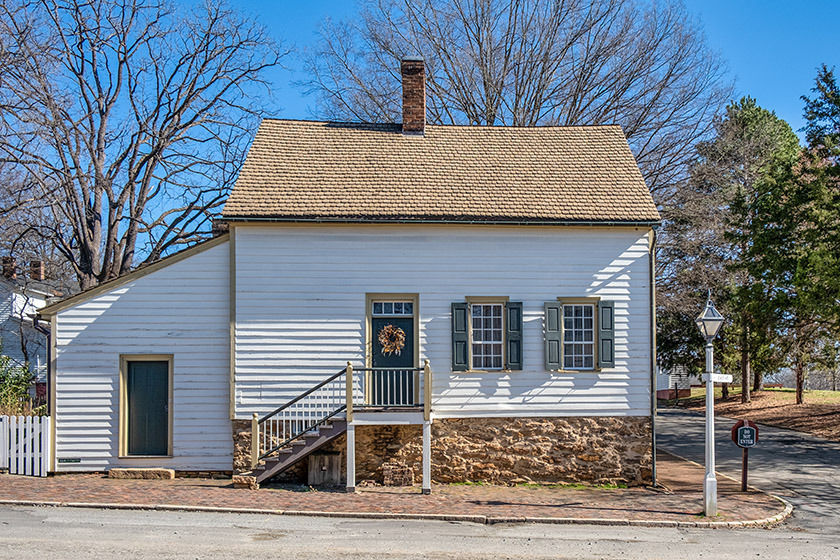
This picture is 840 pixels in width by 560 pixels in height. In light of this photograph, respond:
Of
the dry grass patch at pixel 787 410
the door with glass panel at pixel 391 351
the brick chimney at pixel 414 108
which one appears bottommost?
the dry grass patch at pixel 787 410

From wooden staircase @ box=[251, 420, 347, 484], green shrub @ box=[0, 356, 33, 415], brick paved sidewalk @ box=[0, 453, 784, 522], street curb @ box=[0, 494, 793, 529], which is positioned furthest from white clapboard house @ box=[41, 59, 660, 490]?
green shrub @ box=[0, 356, 33, 415]

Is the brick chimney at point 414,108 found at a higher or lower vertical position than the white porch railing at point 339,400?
higher

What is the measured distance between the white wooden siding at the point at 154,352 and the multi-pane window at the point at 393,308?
2.94 meters

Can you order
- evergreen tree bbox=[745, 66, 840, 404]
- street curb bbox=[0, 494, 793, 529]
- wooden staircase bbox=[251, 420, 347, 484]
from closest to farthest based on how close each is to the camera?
street curb bbox=[0, 494, 793, 529], wooden staircase bbox=[251, 420, 347, 484], evergreen tree bbox=[745, 66, 840, 404]

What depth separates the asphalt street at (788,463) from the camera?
14.0m

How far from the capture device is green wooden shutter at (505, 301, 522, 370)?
52.1ft

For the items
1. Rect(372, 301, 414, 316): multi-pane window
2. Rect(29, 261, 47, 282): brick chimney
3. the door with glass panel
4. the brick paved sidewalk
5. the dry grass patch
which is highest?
Rect(29, 261, 47, 282): brick chimney

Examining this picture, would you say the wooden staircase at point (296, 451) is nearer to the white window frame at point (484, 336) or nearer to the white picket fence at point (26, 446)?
the white window frame at point (484, 336)

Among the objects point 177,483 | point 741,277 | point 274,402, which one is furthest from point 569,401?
point 741,277

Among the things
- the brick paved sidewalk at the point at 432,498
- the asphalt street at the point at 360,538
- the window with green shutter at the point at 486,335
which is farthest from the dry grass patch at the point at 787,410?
the asphalt street at the point at 360,538

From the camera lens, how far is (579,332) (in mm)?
16219

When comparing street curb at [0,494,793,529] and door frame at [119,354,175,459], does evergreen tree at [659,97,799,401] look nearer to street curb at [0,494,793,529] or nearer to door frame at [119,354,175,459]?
street curb at [0,494,793,529]

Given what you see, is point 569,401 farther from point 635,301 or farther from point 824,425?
point 824,425

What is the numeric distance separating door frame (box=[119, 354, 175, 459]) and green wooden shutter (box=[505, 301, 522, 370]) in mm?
6604
